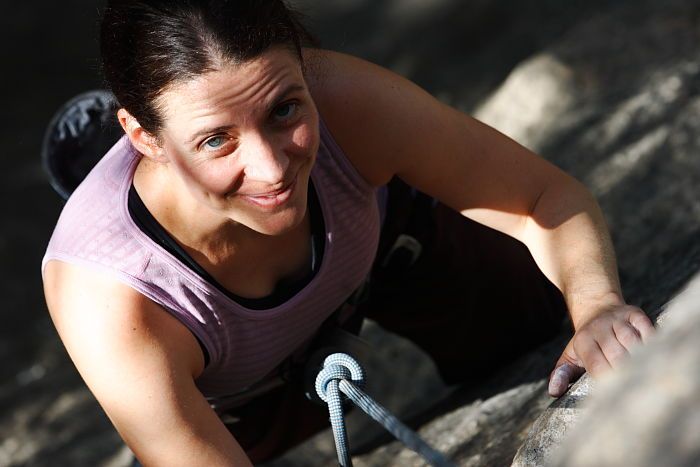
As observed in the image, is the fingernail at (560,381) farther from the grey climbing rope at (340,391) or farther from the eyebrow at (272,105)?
the eyebrow at (272,105)

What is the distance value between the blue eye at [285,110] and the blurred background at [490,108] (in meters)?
0.43

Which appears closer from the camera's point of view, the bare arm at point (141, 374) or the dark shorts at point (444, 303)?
the bare arm at point (141, 374)

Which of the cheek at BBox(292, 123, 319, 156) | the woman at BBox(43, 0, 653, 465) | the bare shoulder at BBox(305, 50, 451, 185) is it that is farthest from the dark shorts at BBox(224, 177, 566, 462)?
the cheek at BBox(292, 123, 319, 156)

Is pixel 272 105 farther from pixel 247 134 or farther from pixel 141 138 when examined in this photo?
pixel 141 138

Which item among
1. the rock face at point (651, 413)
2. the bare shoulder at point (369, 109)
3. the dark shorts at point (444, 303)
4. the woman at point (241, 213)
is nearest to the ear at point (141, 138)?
the woman at point (241, 213)

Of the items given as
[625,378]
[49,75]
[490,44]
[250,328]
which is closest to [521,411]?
[250,328]

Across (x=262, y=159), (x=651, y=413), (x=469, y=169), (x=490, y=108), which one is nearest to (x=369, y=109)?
(x=469, y=169)

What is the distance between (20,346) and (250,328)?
1.78 m

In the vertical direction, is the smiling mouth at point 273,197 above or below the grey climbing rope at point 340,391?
above

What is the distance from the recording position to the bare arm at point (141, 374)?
1248mm

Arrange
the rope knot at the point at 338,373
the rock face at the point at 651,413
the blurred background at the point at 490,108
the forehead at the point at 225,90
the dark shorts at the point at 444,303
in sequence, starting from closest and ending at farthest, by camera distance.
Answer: the rock face at the point at 651,413, the forehead at the point at 225,90, the rope knot at the point at 338,373, the dark shorts at the point at 444,303, the blurred background at the point at 490,108

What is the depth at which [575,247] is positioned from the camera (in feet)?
4.62

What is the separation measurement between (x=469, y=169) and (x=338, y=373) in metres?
0.37

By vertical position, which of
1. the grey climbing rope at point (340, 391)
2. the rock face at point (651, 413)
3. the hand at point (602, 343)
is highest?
the rock face at point (651, 413)
